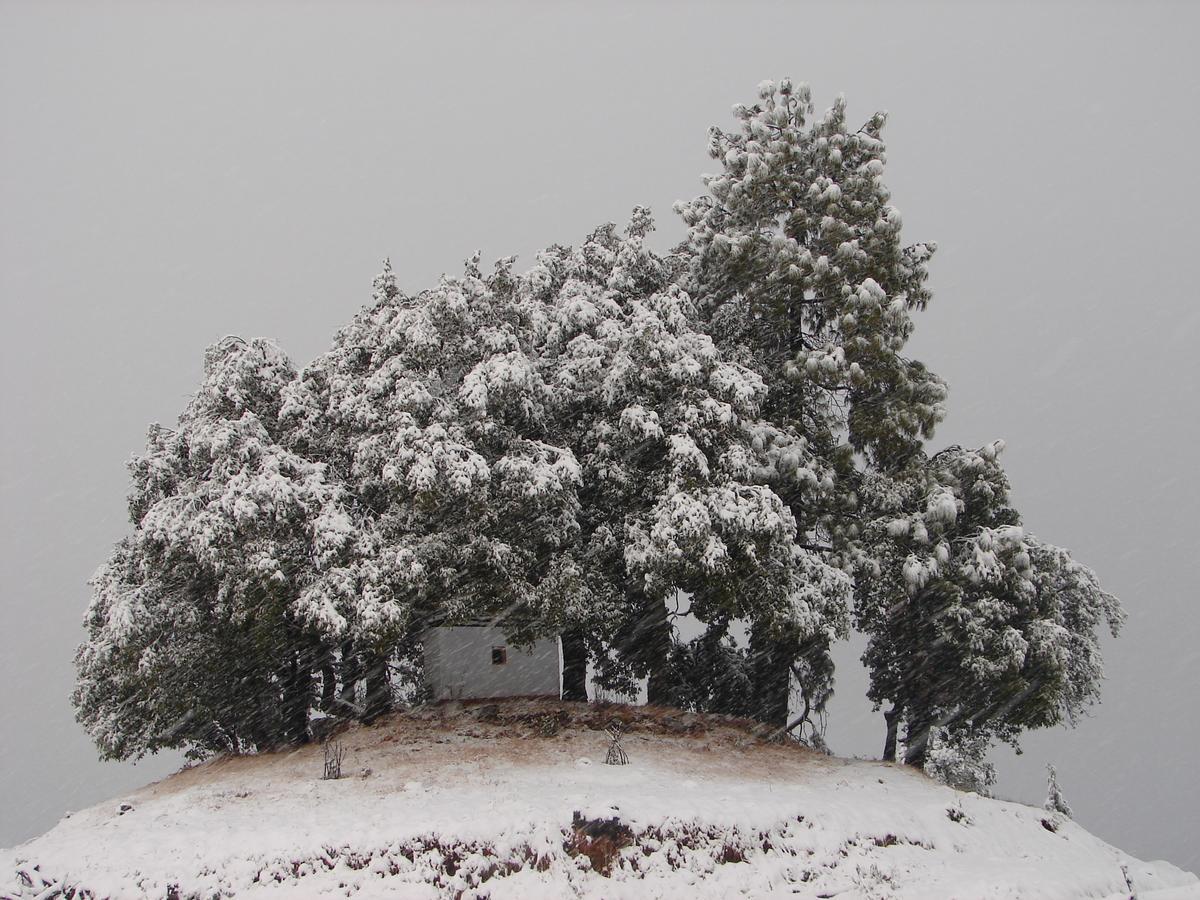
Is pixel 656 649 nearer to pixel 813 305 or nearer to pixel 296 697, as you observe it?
pixel 296 697

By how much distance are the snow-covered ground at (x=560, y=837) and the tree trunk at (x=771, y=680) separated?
459 centimetres

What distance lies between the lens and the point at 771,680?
21.1 m

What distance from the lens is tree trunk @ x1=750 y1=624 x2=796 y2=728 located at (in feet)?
68.1

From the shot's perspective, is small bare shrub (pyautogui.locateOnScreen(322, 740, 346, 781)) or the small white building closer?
small bare shrub (pyautogui.locateOnScreen(322, 740, 346, 781))

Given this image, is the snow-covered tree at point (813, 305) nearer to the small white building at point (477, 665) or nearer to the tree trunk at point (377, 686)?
the small white building at point (477, 665)

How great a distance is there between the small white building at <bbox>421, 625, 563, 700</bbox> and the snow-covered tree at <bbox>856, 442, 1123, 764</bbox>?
7509mm

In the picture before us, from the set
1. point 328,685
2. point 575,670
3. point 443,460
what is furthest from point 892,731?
point 328,685

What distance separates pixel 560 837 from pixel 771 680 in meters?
→ 10.8

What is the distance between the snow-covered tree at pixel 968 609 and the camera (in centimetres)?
1828

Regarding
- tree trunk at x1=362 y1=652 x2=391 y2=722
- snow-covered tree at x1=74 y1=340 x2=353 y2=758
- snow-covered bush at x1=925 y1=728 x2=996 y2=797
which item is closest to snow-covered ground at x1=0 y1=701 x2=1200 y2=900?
snow-covered tree at x1=74 y1=340 x2=353 y2=758

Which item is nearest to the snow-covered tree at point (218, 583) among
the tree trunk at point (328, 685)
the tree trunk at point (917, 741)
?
the tree trunk at point (328, 685)

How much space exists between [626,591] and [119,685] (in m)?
10.6

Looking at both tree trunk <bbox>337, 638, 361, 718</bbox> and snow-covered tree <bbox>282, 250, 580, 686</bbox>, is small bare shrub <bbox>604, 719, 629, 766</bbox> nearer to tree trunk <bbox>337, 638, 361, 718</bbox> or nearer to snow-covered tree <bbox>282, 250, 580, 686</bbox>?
snow-covered tree <bbox>282, 250, 580, 686</bbox>

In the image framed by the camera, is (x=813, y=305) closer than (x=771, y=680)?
No
